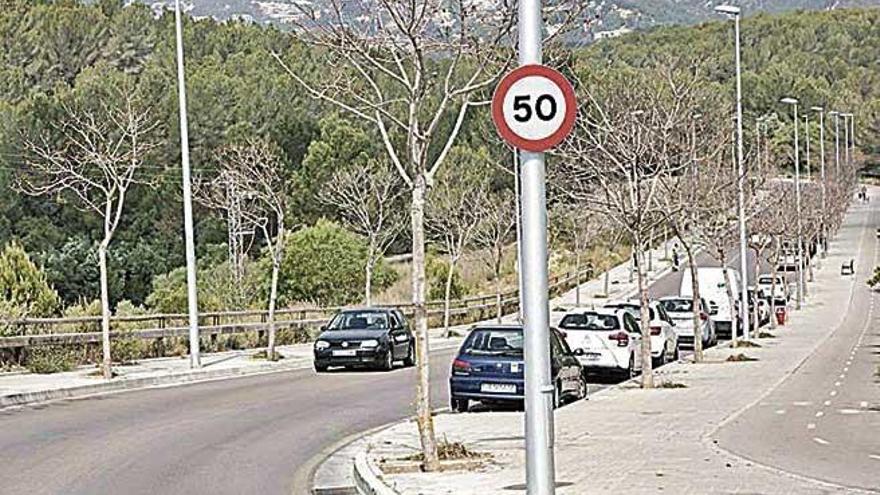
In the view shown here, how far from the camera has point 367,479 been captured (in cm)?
1366

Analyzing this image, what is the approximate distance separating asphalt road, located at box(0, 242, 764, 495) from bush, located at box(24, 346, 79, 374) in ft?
12.3

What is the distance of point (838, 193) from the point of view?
10038cm

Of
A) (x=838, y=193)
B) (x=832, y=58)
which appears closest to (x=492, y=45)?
(x=838, y=193)

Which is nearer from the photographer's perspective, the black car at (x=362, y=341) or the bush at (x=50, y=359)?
the bush at (x=50, y=359)

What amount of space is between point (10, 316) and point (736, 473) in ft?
72.7

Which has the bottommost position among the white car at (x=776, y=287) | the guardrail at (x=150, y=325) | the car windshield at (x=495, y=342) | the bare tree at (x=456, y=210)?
the car windshield at (x=495, y=342)

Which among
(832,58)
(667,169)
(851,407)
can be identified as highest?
(832,58)

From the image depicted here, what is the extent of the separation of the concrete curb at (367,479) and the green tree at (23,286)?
21453 mm

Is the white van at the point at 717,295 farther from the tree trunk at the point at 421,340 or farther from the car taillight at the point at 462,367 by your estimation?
the tree trunk at the point at 421,340

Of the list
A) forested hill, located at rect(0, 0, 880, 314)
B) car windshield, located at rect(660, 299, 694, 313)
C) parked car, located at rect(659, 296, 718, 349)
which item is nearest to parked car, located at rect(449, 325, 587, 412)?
parked car, located at rect(659, 296, 718, 349)

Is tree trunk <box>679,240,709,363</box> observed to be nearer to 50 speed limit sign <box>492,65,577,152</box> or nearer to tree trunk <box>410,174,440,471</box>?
tree trunk <box>410,174,440,471</box>

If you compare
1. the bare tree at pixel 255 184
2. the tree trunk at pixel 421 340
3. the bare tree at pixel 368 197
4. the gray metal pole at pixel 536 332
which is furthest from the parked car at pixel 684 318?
the gray metal pole at pixel 536 332

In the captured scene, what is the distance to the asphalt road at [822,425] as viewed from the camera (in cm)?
1464

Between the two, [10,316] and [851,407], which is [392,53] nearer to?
[851,407]
